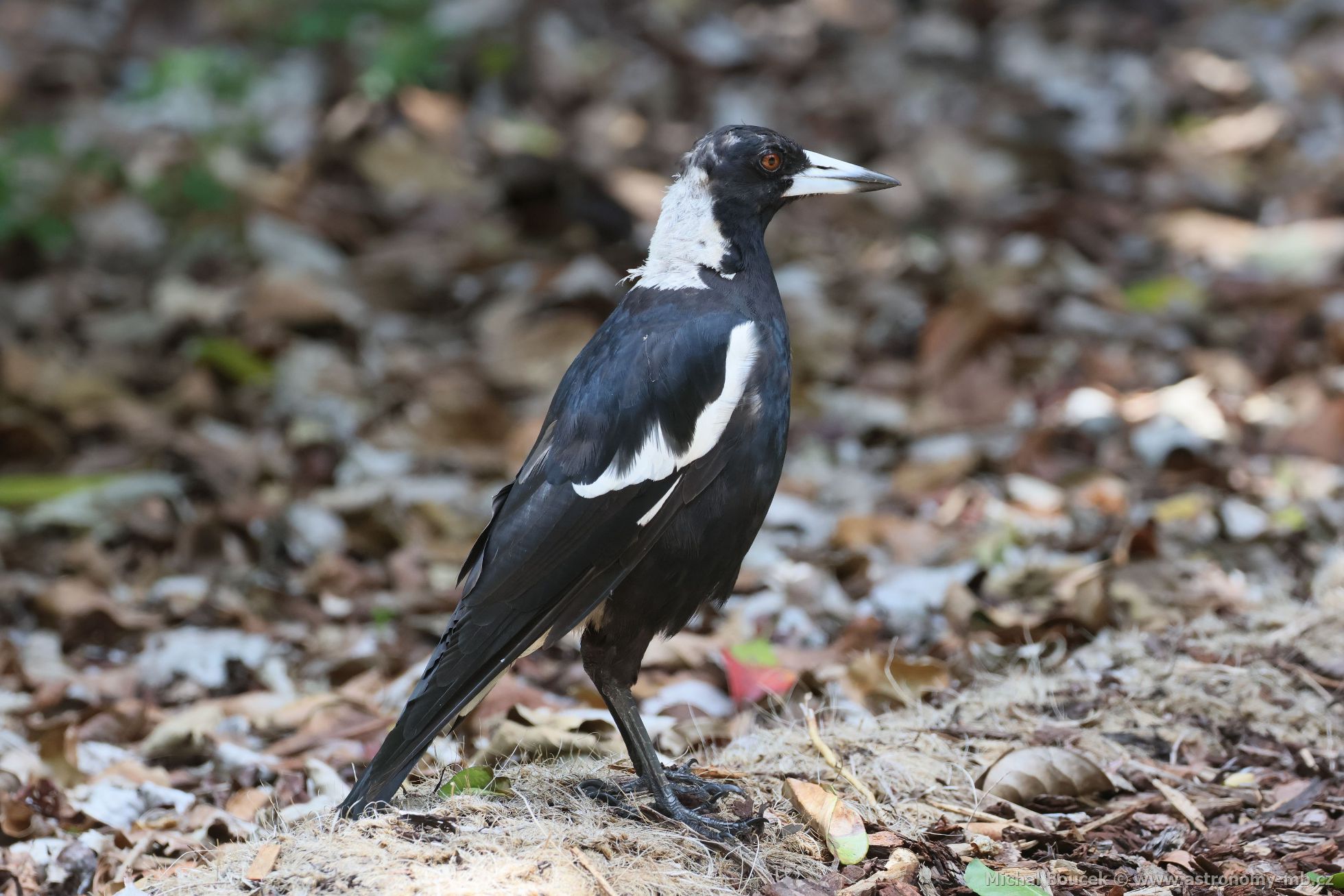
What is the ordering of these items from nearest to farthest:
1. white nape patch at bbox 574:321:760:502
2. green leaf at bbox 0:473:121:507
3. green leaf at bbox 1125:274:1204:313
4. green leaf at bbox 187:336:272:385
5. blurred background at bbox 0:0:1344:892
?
white nape patch at bbox 574:321:760:502 < blurred background at bbox 0:0:1344:892 < green leaf at bbox 0:473:121:507 < green leaf at bbox 187:336:272:385 < green leaf at bbox 1125:274:1204:313

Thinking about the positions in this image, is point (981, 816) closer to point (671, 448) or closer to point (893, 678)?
point (893, 678)

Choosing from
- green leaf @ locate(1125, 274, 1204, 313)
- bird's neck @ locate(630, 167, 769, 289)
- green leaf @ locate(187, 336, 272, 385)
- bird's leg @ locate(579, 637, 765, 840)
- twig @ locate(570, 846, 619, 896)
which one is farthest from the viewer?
green leaf @ locate(1125, 274, 1204, 313)

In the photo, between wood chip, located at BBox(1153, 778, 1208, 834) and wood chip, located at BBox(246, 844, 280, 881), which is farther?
wood chip, located at BBox(1153, 778, 1208, 834)

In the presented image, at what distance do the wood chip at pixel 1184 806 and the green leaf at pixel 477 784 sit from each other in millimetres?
1345

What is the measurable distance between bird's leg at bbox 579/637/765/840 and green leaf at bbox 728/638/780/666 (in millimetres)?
598

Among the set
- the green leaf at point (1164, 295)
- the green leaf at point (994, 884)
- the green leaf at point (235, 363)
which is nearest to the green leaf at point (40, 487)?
the green leaf at point (235, 363)

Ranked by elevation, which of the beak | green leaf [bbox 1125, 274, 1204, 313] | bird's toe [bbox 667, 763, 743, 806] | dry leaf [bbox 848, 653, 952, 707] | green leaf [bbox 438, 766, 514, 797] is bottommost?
dry leaf [bbox 848, 653, 952, 707]

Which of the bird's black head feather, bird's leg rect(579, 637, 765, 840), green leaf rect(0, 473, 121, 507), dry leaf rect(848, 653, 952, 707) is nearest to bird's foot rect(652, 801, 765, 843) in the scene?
bird's leg rect(579, 637, 765, 840)

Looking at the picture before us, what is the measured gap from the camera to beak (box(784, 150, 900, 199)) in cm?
334

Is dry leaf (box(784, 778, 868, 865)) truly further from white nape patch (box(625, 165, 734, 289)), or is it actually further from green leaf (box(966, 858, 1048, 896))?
white nape patch (box(625, 165, 734, 289))

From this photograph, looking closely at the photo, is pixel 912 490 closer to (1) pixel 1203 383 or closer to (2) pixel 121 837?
(1) pixel 1203 383

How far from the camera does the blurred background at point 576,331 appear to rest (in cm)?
411

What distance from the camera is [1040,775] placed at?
10.0 feet

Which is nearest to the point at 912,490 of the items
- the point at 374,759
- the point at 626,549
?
the point at 626,549
